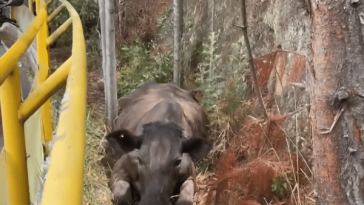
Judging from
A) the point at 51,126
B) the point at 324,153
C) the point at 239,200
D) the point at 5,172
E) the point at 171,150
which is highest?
the point at 5,172

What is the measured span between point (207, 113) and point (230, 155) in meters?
1.16

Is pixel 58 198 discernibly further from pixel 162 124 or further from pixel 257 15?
pixel 257 15

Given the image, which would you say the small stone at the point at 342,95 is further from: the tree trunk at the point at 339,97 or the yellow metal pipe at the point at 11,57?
the yellow metal pipe at the point at 11,57

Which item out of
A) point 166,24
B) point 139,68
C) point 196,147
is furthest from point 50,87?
point 166,24

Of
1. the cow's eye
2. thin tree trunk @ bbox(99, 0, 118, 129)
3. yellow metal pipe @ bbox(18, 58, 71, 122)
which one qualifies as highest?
yellow metal pipe @ bbox(18, 58, 71, 122)

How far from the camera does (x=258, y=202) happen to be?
10.5ft

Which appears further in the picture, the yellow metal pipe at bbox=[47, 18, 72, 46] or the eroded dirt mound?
the eroded dirt mound

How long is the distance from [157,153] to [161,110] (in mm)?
901

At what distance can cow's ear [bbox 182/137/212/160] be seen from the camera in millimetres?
3410

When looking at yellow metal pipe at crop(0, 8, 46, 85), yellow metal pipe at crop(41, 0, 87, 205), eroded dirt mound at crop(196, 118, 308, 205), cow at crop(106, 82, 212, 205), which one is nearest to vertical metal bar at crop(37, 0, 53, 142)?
yellow metal pipe at crop(0, 8, 46, 85)

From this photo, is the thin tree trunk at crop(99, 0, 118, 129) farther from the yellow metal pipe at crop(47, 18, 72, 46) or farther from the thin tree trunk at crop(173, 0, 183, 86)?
the yellow metal pipe at crop(47, 18, 72, 46)

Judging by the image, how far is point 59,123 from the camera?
0.67m

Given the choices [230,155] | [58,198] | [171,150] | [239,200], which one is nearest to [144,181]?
[171,150]

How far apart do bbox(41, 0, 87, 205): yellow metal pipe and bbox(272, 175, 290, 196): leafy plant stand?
255 cm
